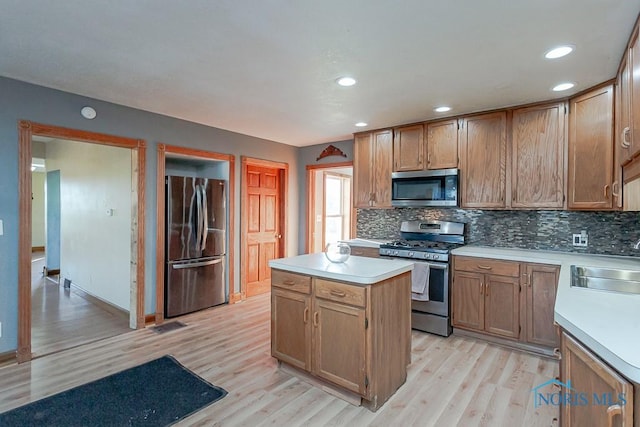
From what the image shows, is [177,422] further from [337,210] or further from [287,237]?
[337,210]

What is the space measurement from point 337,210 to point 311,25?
5322 mm

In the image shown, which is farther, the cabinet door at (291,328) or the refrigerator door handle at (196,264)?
the refrigerator door handle at (196,264)

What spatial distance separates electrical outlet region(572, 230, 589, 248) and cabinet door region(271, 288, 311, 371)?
2794mm

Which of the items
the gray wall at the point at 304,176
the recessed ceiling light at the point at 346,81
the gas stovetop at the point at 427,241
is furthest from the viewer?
the gray wall at the point at 304,176

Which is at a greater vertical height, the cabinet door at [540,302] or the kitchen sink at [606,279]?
the kitchen sink at [606,279]

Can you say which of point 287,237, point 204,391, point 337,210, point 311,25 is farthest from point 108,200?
point 337,210

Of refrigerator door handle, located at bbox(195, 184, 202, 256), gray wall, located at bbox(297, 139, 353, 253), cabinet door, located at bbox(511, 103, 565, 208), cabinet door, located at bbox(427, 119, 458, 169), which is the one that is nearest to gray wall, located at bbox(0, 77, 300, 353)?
refrigerator door handle, located at bbox(195, 184, 202, 256)

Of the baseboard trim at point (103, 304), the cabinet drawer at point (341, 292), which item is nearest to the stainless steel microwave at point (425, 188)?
the cabinet drawer at point (341, 292)

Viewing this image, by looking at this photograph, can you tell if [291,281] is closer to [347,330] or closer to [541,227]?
[347,330]

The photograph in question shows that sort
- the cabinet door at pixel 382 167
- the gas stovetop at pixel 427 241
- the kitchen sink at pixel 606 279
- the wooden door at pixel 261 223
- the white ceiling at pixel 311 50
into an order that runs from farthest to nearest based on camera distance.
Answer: the wooden door at pixel 261 223
the cabinet door at pixel 382 167
the gas stovetop at pixel 427 241
the kitchen sink at pixel 606 279
the white ceiling at pixel 311 50

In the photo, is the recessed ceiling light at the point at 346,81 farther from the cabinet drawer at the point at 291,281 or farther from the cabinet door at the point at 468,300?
the cabinet door at the point at 468,300

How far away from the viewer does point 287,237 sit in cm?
545

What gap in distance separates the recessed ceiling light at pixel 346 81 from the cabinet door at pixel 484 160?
5.27 ft

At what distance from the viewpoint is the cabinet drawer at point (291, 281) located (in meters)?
2.43
